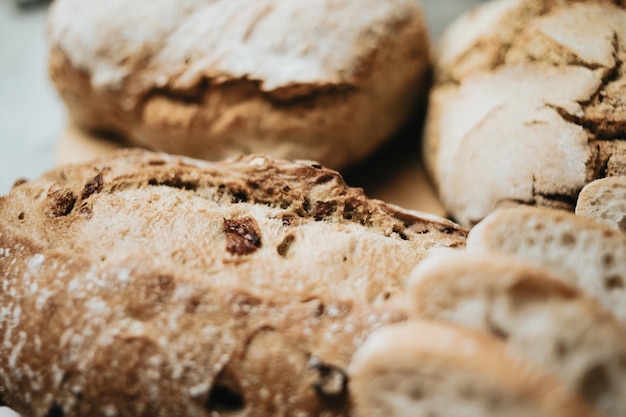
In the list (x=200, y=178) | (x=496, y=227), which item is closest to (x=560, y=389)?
(x=496, y=227)

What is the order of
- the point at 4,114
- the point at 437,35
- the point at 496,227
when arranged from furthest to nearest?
1. the point at 437,35
2. the point at 4,114
3. the point at 496,227

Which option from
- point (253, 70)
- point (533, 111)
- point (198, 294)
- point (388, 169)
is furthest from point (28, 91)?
point (533, 111)

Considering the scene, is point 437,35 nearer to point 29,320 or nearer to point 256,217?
point 256,217

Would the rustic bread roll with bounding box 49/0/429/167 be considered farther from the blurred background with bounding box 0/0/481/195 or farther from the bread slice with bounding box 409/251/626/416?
the bread slice with bounding box 409/251/626/416

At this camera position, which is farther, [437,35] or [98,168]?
[437,35]

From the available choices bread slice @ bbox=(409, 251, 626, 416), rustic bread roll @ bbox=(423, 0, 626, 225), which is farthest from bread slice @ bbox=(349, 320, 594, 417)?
rustic bread roll @ bbox=(423, 0, 626, 225)

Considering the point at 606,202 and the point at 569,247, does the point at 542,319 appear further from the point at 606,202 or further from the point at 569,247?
the point at 606,202

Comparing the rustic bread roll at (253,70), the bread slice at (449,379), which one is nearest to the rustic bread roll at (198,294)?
the bread slice at (449,379)

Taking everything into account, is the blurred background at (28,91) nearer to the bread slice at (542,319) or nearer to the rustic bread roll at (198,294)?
the rustic bread roll at (198,294)
